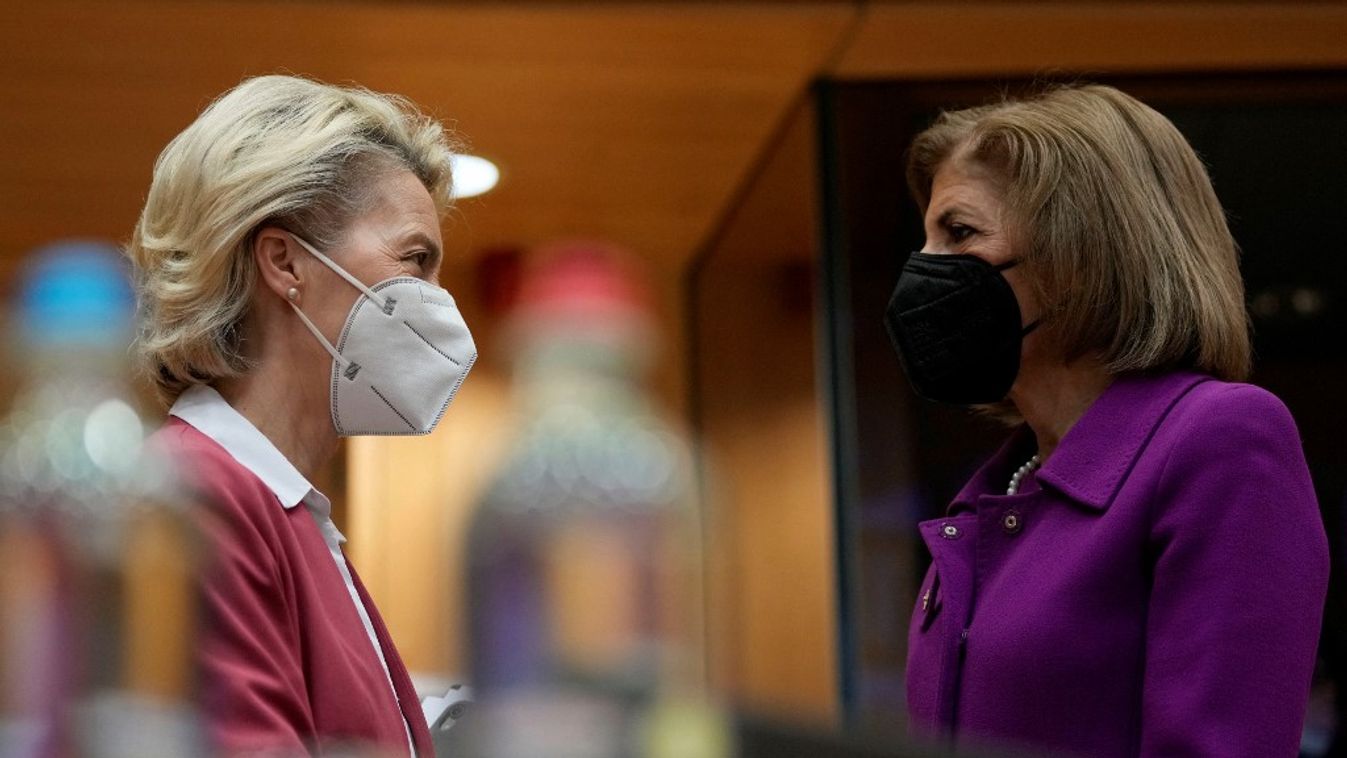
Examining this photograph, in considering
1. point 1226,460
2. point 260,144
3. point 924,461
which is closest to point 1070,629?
point 1226,460

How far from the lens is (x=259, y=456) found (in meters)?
1.85

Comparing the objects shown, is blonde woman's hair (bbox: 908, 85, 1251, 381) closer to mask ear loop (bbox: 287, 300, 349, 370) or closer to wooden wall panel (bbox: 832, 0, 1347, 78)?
mask ear loop (bbox: 287, 300, 349, 370)

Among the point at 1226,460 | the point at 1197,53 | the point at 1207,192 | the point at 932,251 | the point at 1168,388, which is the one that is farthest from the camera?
the point at 1197,53

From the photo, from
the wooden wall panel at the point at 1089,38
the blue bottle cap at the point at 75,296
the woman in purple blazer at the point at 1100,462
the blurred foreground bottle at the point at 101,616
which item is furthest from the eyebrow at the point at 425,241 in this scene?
the blue bottle cap at the point at 75,296

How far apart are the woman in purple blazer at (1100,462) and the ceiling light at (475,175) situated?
2548 millimetres

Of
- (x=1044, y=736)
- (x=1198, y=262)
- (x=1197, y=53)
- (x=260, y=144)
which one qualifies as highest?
(x=1197, y=53)

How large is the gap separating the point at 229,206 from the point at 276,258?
0.09 meters

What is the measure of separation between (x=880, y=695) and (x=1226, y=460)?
247 cm

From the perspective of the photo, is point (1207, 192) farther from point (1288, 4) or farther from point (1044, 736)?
point (1288, 4)

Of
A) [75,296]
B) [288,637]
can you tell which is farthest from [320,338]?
[75,296]

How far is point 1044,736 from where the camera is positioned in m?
1.82

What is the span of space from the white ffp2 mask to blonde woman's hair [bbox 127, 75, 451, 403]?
0.07m

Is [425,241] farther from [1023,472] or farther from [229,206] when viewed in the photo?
[1023,472]

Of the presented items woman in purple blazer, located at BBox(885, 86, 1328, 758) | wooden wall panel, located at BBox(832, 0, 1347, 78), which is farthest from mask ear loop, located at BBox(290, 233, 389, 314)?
wooden wall panel, located at BBox(832, 0, 1347, 78)
